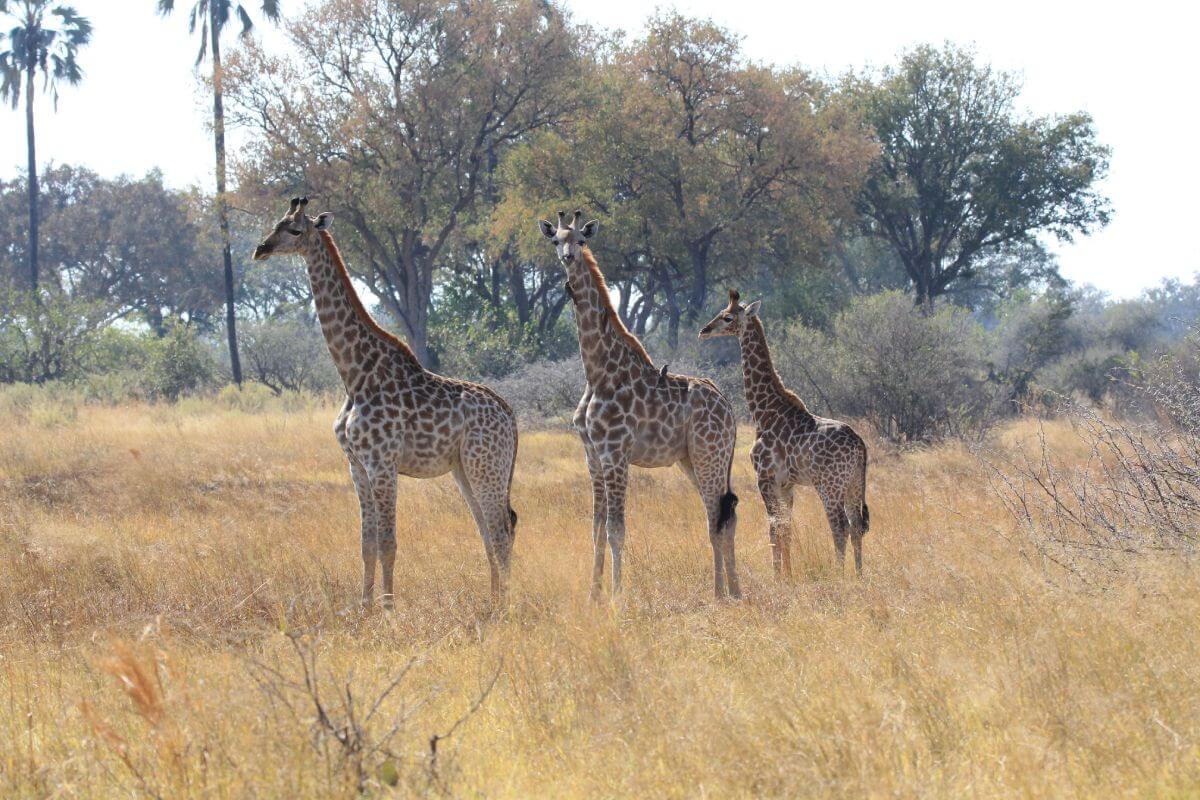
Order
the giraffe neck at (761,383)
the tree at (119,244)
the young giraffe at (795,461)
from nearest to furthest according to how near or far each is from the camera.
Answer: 1. the young giraffe at (795,461)
2. the giraffe neck at (761,383)
3. the tree at (119,244)

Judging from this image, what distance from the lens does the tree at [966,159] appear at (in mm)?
33906

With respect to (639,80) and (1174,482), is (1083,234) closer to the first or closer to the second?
(639,80)

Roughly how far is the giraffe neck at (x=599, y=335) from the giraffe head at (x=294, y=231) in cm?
→ 191

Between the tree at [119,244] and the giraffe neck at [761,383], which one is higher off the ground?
the tree at [119,244]

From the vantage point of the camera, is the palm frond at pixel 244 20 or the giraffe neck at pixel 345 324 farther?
the palm frond at pixel 244 20

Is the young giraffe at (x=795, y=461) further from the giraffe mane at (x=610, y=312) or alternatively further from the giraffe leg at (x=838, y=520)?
the giraffe mane at (x=610, y=312)

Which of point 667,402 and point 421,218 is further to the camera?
point 421,218

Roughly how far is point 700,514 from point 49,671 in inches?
273

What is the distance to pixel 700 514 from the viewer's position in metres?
12.4

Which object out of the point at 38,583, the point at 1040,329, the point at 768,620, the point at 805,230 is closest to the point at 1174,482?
the point at 768,620

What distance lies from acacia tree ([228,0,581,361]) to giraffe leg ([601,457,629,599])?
21700mm

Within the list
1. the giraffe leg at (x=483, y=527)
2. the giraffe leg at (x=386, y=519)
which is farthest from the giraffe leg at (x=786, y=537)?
the giraffe leg at (x=386, y=519)

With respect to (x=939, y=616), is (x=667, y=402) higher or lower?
higher

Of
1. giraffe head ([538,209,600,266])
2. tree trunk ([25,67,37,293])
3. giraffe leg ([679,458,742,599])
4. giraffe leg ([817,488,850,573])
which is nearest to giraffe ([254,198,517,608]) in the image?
giraffe head ([538,209,600,266])
